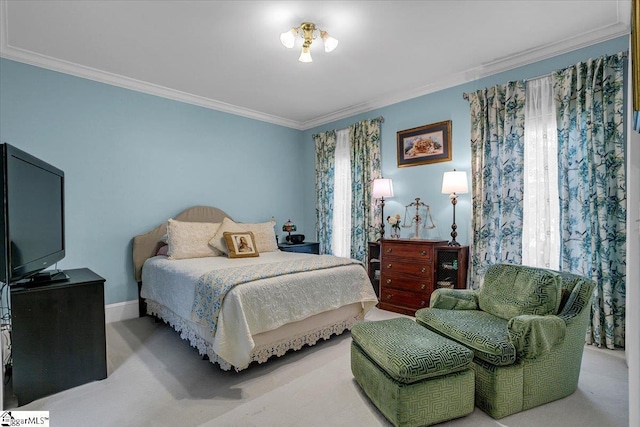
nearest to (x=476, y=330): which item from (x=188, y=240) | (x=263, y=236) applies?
(x=263, y=236)

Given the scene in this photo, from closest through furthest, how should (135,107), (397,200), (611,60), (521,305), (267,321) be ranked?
(521,305), (267,321), (611,60), (135,107), (397,200)

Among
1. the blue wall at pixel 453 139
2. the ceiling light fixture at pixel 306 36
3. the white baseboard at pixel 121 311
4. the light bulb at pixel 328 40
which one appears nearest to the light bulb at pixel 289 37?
the ceiling light fixture at pixel 306 36

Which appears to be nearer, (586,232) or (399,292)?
(586,232)

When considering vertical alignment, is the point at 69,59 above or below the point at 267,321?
above

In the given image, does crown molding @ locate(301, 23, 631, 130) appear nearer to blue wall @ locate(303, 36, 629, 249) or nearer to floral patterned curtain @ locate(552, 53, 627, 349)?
blue wall @ locate(303, 36, 629, 249)

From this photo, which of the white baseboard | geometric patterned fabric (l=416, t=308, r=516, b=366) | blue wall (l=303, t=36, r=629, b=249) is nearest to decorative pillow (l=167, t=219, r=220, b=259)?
the white baseboard

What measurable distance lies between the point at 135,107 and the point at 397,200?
11.0 ft

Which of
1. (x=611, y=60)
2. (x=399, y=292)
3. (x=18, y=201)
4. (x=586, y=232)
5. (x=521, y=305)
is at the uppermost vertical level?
(x=611, y=60)

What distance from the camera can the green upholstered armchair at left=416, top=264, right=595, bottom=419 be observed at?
1.82 meters

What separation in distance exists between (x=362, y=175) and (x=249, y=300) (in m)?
2.76

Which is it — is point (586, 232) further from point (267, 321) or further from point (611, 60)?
point (267, 321)

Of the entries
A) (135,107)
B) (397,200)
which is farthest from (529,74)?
(135,107)

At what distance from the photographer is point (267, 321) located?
94.5 inches

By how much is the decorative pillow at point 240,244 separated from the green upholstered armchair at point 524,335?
2.06 meters
